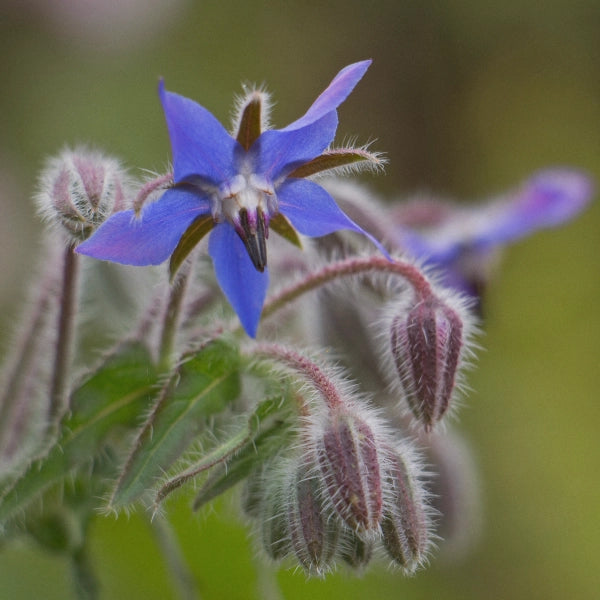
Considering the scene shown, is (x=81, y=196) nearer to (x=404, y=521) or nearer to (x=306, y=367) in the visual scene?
(x=306, y=367)

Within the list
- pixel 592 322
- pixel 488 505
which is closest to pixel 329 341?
pixel 488 505

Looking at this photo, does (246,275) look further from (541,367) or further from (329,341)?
(541,367)

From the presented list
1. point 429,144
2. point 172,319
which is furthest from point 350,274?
point 429,144

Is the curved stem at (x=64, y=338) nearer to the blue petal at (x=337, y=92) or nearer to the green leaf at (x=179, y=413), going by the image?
the green leaf at (x=179, y=413)

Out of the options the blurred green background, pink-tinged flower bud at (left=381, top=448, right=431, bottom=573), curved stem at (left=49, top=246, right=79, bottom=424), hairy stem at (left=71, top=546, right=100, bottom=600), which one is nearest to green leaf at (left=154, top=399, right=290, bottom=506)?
pink-tinged flower bud at (left=381, top=448, right=431, bottom=573)

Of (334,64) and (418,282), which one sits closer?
(418,282)

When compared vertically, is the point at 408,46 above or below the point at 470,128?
above
